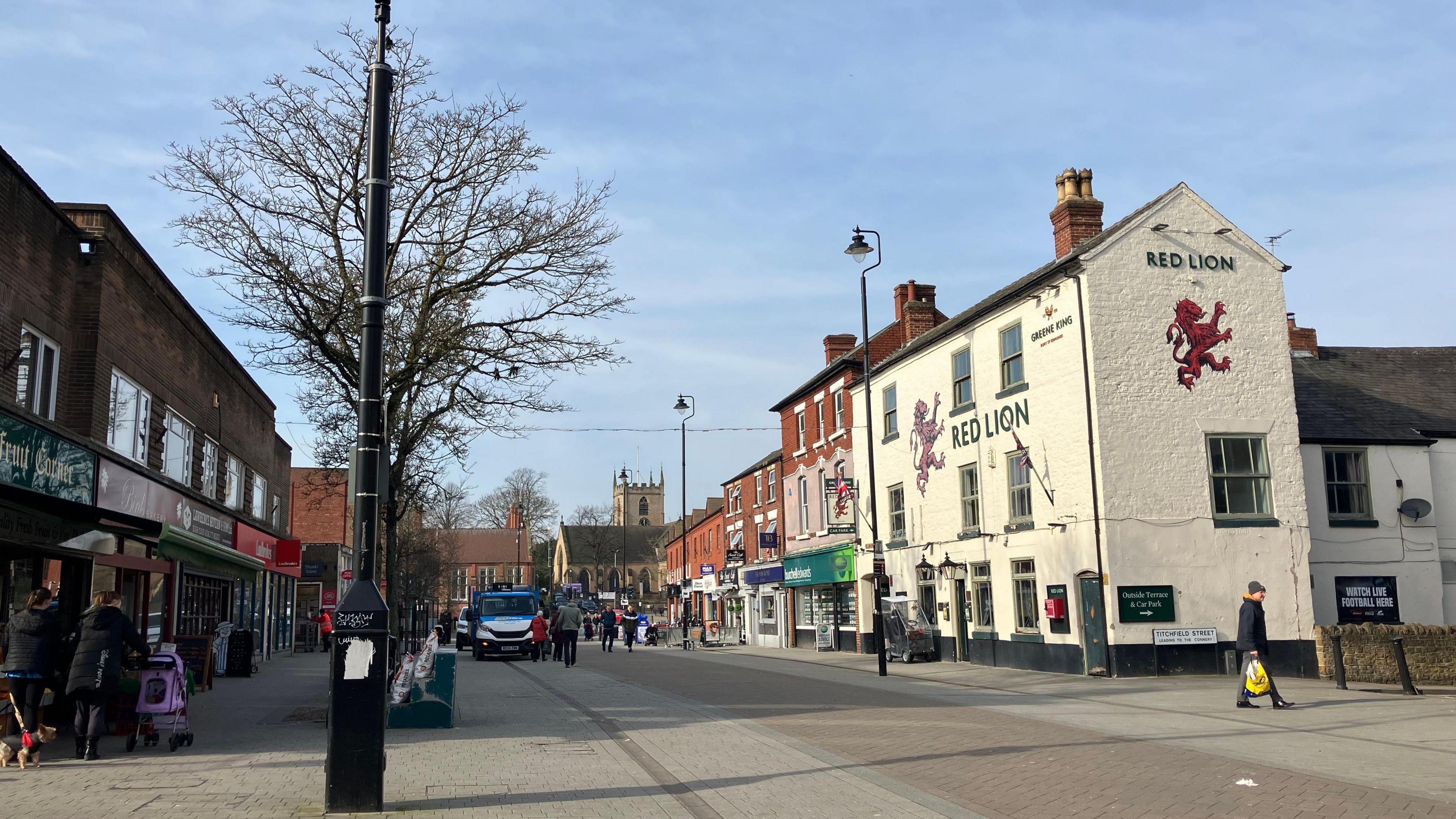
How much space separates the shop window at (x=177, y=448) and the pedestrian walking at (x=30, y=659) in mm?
9755

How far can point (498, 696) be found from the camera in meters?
18.2

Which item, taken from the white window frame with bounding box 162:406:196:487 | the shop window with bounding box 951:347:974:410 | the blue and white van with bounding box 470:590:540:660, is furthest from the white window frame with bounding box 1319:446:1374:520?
the white window frame with bounding box 162:406:196:487

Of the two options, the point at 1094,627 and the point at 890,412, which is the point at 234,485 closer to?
the point at 890,412

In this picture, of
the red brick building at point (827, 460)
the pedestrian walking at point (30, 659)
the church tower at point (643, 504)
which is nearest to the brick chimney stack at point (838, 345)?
the red brick building at point (827, 460)

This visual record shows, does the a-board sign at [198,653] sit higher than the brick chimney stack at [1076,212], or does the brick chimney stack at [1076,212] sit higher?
the brick chimney stack at [1076,212]

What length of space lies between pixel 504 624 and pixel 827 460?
1145cm

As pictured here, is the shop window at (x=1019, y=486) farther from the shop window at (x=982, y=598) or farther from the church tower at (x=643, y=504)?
the church tower at (x=643, y=504)

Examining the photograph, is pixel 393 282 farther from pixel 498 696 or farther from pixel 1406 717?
pixel 1406 717

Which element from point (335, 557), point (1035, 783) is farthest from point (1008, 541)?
point (335, 557)

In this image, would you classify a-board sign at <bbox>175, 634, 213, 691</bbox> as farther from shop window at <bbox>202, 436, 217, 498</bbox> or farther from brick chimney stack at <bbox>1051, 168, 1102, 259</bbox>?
brick chimney stack at <bbox>1051, 168, 1102, 259</bbox>

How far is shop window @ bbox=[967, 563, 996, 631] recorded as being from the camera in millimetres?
24250

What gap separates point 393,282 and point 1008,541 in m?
14.0

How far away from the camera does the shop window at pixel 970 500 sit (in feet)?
81.8

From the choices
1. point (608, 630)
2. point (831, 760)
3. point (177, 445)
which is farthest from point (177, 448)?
point (608, 630)
